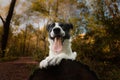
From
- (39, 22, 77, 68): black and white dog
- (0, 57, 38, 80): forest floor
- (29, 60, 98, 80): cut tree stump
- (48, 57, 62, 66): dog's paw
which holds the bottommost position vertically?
(0, 57, 38, 80): forest floor

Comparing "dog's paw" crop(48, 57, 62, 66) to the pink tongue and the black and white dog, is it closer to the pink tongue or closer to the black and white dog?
the black and white dog

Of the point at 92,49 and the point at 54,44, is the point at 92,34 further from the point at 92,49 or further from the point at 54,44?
the point at 54,44

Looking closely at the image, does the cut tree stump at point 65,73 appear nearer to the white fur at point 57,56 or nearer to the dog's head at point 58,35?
the white fur at point 57,56

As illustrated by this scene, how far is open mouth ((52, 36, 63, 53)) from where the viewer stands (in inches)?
102

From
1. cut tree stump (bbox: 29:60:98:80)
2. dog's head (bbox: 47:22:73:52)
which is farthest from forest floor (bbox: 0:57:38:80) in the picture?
cut tree stump (bbox: 29:60:98:80)

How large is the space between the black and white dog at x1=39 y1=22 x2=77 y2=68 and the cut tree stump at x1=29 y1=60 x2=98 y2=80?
0.05m

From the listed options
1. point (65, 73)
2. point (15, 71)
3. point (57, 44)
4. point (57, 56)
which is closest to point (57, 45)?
point (57, 44)

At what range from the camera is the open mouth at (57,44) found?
2602 mm

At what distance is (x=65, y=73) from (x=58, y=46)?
0.23 metres

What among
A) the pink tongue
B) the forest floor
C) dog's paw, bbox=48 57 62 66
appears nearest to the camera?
dog's paw, bbox=48 57 62 66

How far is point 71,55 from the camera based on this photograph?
2717 mm

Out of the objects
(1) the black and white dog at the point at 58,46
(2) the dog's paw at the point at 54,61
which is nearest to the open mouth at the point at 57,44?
(1) the black and white dog at the point at 58,46

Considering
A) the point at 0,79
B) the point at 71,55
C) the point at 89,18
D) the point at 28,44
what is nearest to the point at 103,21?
the point at 89,18

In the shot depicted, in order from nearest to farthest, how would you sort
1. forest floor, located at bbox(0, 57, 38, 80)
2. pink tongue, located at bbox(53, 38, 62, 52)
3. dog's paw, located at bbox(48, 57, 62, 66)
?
dog's paw, located at bbox(48, 57, 62, 66) → pink tongue, located at bbox(53, 38, 62, 52) → forest floor, located at bbox(0, 57, 38, 80)
